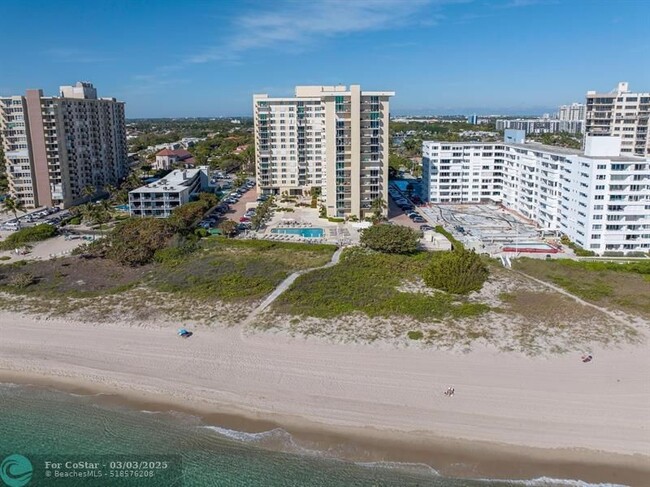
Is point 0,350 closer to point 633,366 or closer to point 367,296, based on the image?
point 367,296

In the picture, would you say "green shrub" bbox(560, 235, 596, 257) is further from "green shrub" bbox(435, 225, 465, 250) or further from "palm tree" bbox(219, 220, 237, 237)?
"palm tree" bbox(219, 220, 237, 237)

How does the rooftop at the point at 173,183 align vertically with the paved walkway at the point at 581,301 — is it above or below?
above

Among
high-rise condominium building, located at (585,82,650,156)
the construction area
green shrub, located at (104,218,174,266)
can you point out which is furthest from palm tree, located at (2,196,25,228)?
high-rise condominium building, located at (585,82,650,156)

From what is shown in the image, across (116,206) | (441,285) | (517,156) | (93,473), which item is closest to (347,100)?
(517,156)

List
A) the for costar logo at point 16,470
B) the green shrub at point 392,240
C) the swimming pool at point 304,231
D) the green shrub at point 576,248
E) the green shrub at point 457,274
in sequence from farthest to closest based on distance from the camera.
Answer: the swimming pool at point 304,231, the green shrub at point 576,248, the green shrub at point 392,240, the green shrub at point 457,274, the for costar logo at point 16,470

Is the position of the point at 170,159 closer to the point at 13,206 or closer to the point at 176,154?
the point at 176,154

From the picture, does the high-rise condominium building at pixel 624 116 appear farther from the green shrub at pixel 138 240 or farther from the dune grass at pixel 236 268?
the green shrub at pixel 138 240

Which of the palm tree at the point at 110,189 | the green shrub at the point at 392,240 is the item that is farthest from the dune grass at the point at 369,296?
the palm tree at the point at 110,189
